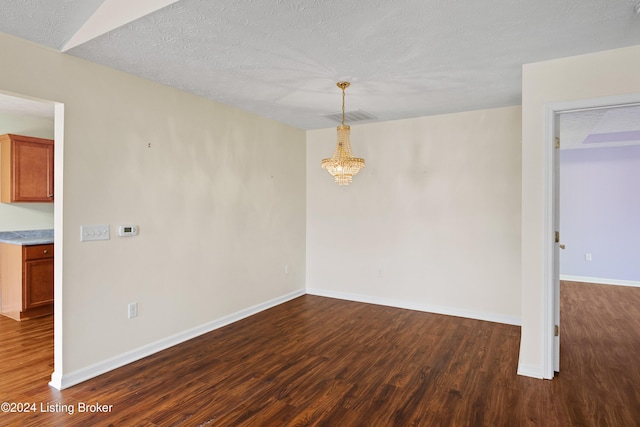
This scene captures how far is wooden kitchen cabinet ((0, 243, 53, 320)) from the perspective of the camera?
4.01 m

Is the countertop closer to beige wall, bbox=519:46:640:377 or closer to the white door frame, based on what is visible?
beige wall, bbox=519:46:640:377

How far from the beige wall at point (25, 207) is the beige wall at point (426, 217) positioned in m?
3.61

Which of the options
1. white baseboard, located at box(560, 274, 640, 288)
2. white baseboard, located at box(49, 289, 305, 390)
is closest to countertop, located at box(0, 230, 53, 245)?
white baseboard, located at box(49, 289, 305, 390)

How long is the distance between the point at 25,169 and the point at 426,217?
16.6ft

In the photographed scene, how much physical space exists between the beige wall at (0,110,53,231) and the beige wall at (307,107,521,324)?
361cm

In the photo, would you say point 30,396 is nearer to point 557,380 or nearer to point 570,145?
→ point 557,380

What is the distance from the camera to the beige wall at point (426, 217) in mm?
4082

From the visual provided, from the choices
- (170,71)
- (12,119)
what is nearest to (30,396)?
(170,71)

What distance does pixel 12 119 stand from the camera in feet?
14.4

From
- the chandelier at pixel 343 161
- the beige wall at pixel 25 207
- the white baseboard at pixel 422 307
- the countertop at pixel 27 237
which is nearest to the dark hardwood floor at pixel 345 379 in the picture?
the white baseboard at pixel 422 307

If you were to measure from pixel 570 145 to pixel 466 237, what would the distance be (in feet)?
11.1

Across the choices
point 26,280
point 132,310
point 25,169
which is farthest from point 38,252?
point 132,310

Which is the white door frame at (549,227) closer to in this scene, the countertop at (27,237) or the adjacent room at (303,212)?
the adjacent room at (303,212)

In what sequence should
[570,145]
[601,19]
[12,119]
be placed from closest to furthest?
[601,19], [12,119], [570,145]
